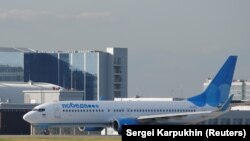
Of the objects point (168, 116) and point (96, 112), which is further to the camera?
point (168, 116)

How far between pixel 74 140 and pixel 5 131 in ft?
169

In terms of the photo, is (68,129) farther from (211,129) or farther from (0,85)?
(211,129)

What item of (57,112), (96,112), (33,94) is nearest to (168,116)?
(96,112)

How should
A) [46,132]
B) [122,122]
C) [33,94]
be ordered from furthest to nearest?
1. [33,94]
2. [46,132]
3. [122,122]

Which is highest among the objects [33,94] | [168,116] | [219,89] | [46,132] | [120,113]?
[219,89]

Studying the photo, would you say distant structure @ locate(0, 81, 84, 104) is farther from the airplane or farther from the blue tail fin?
the airplane

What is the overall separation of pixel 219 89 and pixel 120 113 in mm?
12474

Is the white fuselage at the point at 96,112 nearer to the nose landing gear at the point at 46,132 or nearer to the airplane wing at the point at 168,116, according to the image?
the airplane wing at the point at 168,116

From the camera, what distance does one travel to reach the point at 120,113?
97.5 m

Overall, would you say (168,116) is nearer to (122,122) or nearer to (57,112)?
(122,122)

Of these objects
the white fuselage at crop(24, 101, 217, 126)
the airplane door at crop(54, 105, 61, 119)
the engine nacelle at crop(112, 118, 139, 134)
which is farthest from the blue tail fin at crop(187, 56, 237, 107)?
the airplane door at crop(54, 105, 61, 119)

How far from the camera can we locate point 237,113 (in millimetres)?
128000

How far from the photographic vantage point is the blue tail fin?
102 m

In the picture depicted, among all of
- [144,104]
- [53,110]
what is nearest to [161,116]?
[144,104]
